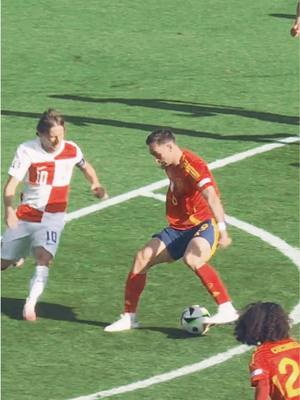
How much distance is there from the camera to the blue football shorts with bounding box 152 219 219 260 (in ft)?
48.3

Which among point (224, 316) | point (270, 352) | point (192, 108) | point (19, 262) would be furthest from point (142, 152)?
point (270, 352)

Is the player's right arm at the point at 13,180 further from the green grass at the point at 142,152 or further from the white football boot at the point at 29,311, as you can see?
the green grass at the point at 142,152

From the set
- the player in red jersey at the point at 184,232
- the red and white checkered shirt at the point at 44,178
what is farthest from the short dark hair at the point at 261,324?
the red and white checkered shirt at the point at 44,178

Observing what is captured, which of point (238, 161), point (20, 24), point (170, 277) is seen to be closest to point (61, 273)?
point (170, 277)

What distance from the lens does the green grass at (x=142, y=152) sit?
14.0m

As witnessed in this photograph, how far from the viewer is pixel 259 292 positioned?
1585 cm

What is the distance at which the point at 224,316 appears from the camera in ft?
48.0

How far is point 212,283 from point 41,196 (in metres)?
1.98

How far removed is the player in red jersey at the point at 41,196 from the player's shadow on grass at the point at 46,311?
11.1 inches

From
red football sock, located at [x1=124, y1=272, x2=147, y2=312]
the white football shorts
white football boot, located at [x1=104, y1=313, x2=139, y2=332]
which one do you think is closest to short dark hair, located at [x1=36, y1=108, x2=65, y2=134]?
the white football shorts

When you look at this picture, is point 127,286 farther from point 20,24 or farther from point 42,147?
point 20,24

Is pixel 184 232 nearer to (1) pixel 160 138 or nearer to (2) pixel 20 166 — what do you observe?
(1) pixel 160 138

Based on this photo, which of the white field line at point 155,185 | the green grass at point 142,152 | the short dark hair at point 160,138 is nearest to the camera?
the green grass at point 142,152

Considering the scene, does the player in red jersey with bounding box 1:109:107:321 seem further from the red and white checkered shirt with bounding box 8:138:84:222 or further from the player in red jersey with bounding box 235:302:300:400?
the player in red jersey with bounding box 235:302:300:400
